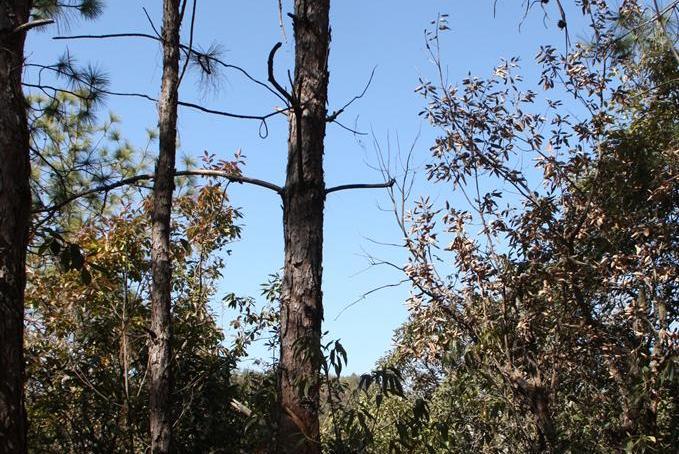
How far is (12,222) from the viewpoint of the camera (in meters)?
2.42

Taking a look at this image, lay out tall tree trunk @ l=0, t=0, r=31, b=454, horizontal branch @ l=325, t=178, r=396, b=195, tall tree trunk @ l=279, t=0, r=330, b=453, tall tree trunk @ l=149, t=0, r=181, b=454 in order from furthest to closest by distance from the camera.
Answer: tall tree trunk @ l=149, t=0, r=181, b=454
horizontal branch @ l=325, t=178, r=396, b=195
tall tree trunk @ l=279, t=0, r=330, b=453
tall tree trunk @ l=0, t=0, r=31, b=454

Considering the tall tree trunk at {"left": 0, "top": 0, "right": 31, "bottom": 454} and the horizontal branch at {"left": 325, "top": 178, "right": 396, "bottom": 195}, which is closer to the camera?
the tall tree trunk at {"left": 0, "top": 0, "right": 31, "bottom": 454}

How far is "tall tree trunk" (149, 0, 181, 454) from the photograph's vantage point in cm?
432

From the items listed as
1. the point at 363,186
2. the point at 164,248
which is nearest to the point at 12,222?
the point at 363,186

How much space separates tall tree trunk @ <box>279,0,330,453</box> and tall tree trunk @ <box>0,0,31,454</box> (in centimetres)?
97

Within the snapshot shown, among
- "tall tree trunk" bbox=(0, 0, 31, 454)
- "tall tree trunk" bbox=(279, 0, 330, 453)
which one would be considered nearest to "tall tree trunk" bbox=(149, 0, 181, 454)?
"tall tree trunk" bbox=(279, 0, 330, 453)

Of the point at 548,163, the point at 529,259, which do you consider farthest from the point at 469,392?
the point at 548,163

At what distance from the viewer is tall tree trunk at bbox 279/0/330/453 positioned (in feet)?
9.05

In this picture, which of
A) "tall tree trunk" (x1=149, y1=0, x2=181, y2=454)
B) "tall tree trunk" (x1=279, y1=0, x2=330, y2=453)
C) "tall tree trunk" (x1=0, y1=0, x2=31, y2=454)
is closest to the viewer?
"tall tree trunk" (x1=0, y1=0, x2=31, y2=454)

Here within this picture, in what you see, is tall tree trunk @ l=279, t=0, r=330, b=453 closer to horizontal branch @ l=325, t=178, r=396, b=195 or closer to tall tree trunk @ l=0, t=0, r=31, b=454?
horizontal branch @ l=325, t=178, r=396, b=195

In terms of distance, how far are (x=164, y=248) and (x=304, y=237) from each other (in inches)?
80.6

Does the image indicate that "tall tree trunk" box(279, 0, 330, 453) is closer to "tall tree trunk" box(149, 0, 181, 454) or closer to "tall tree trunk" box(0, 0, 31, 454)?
"tall tree trunk" box(0, 0, 31, 454)

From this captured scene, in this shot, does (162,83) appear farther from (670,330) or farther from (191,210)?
(670,330)

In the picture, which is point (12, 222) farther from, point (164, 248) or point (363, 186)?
point (164, 248)
